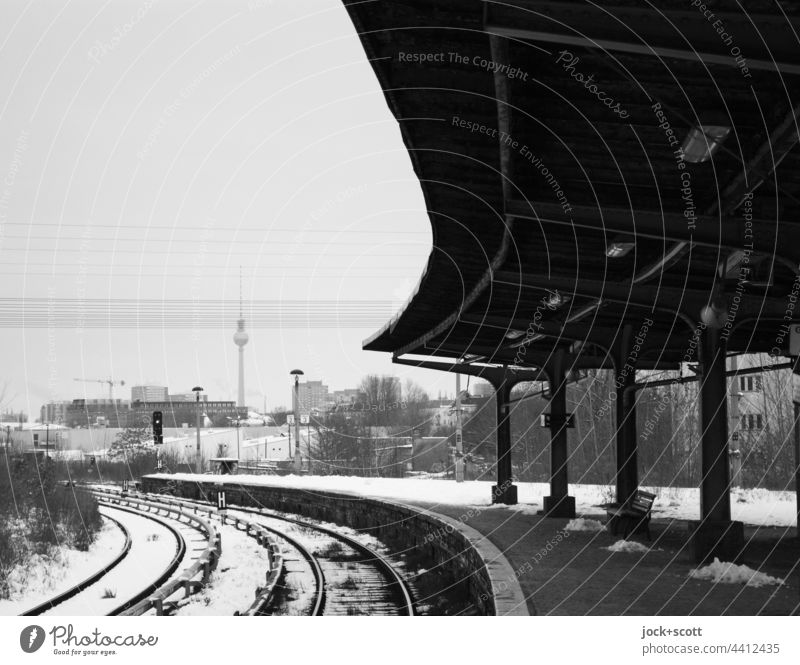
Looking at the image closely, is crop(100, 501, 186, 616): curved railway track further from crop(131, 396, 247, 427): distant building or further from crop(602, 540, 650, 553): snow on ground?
crop(131, 396, 247, 427): distant building

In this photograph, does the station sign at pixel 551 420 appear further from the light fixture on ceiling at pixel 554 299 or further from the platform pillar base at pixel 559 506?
the light fixture on ceiling at pixel 554 299

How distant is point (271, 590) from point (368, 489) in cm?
1820

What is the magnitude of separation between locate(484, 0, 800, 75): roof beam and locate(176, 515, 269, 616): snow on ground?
36.8ft

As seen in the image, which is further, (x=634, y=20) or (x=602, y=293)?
(x=602, y=293)

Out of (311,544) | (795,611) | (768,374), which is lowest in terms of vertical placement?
(311,544)

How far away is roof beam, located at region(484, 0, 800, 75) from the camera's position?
5887mm

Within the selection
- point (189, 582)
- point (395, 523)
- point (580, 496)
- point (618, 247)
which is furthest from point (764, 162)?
point (580, 496)

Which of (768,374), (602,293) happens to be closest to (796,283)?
(602,293)

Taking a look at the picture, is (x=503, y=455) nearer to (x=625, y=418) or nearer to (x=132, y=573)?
(x=625, y=418)

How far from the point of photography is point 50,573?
19.7m

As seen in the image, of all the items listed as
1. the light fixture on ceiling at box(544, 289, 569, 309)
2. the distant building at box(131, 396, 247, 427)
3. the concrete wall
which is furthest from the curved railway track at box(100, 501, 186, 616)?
the distant building at box(131, 396, 247, 427)

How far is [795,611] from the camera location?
32.5 ft

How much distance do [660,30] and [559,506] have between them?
17.3 metres
